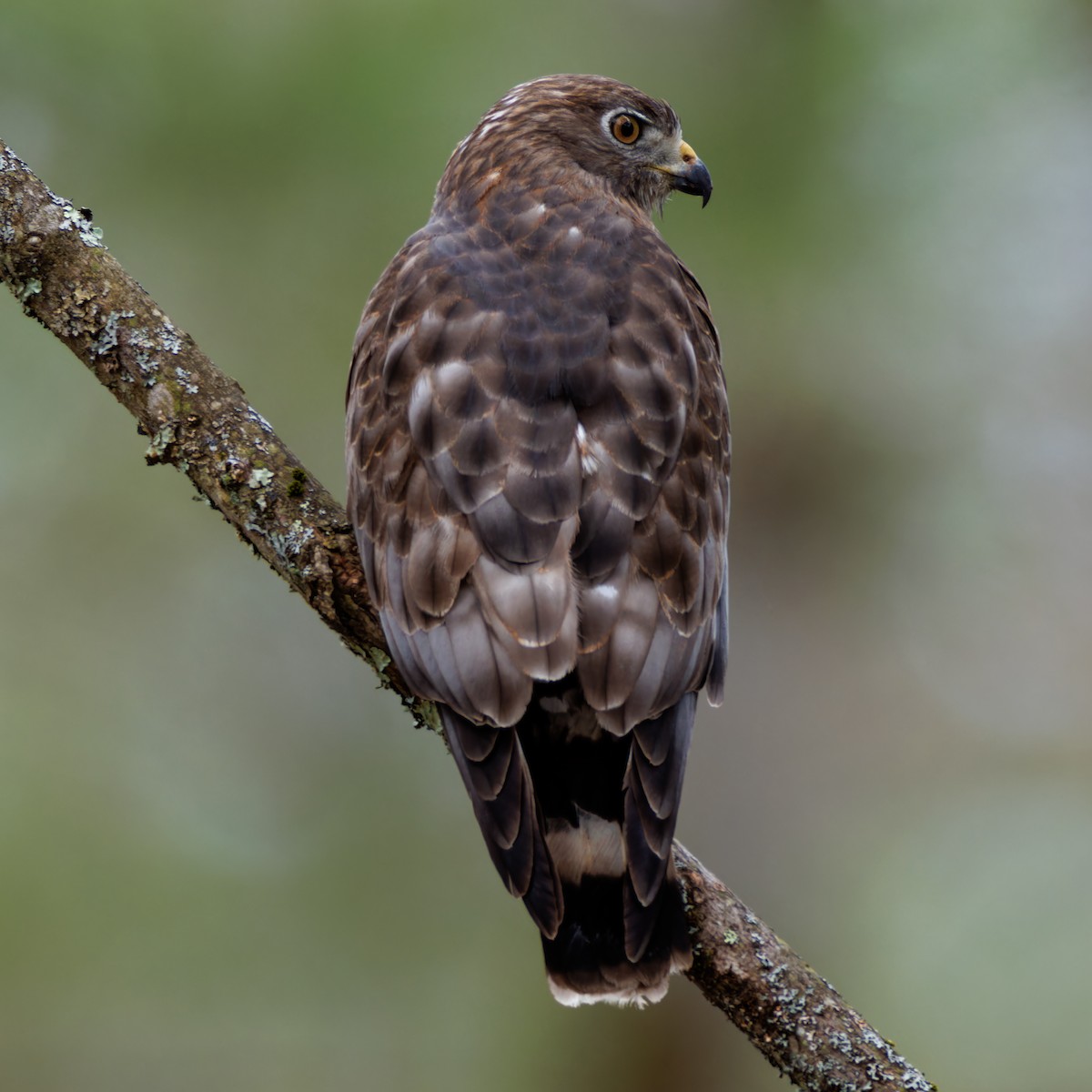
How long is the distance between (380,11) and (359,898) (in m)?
5.19

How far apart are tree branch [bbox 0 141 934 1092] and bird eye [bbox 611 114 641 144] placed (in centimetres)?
162

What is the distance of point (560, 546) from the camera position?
2.98 meters

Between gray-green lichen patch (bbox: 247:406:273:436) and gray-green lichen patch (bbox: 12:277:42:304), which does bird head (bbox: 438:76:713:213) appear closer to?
gray-green lichen patch (bbox: 247:406:273:436)

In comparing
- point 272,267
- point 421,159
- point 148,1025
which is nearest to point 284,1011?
point 148,1025

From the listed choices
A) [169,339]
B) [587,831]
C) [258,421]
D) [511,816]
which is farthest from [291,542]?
[587,831]

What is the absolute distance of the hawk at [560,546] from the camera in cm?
289

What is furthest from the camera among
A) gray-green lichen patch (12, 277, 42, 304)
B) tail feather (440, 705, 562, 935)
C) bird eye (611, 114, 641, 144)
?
bird eye (611, 114, 641, 144)

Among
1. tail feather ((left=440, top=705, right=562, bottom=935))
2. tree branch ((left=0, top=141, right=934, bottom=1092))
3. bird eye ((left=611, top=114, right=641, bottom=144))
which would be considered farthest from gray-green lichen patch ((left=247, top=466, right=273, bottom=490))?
bird eye ((left=611, top=114, right=641, bottom=144))

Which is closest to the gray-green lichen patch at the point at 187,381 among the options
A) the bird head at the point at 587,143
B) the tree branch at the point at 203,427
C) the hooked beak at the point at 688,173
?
the tree branch at the point at 203,427

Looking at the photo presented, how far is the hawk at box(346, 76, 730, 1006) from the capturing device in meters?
2.89

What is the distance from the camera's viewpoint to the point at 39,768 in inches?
317

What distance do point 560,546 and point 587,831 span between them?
605 mm

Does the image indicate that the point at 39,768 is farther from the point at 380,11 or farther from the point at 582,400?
the point at 582,400

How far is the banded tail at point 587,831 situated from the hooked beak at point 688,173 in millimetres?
1960
